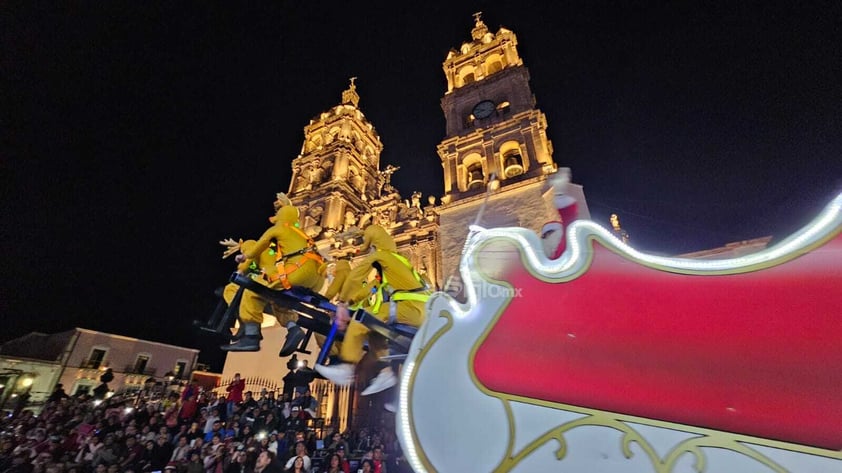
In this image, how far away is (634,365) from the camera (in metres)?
2.25

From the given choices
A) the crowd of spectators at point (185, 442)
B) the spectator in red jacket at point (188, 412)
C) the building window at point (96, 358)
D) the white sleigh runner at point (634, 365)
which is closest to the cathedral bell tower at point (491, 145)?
the crowd of spectators at point (185, 442)

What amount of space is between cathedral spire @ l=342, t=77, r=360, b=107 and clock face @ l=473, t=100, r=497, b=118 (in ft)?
51.0

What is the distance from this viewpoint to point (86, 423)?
855 cm

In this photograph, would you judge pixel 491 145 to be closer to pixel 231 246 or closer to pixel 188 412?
pixel 231 246

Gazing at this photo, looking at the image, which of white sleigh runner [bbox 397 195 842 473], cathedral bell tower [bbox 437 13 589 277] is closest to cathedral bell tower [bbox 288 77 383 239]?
cathedral bell tower [bbox 437 13 589 277]

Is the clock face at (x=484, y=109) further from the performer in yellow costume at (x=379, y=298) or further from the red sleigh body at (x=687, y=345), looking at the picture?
the red sleigh body at (x=687, y=345)

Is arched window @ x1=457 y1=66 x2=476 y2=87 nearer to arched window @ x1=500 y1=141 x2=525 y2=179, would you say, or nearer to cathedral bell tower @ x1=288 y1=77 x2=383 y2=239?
arched window @ x1=500 y1=141 x2=525 y2=179

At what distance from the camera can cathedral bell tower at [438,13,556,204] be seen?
57.2 ft

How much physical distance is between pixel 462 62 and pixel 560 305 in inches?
917

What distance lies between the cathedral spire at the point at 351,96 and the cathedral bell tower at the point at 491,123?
1247 cm

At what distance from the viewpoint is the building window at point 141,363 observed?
26.8 meters

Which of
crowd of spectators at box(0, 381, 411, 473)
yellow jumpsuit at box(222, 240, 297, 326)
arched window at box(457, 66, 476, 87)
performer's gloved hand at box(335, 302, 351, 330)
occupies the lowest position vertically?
crowd of spectators at box(0, 381, 411, 473)

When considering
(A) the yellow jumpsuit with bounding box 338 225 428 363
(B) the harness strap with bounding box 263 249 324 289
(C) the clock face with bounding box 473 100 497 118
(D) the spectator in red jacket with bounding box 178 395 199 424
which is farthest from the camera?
(C) the clock face with bounding box 473 100 497 118

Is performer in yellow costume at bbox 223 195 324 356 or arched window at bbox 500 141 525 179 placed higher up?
arched window at bbox 500 141 525 179
